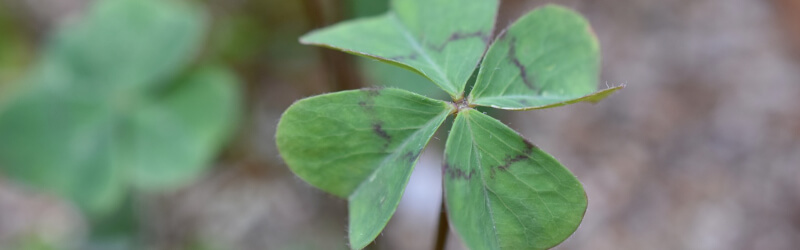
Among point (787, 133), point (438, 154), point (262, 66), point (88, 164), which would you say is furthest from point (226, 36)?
point (787, 133)

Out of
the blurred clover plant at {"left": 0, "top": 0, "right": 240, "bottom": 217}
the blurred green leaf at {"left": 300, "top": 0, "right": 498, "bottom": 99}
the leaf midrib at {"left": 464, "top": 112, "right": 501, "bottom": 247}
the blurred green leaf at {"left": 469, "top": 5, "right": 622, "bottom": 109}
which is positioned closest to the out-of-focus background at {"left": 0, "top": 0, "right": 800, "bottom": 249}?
the blurred clover plant at {"left": 0, "top": 0, "right": 240, "bottom": 217}

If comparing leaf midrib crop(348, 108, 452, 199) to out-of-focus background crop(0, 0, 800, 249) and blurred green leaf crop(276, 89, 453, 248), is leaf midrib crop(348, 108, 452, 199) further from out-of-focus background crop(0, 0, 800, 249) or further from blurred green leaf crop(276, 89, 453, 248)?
out-of-focus background crop(0, 0, 800, 249)

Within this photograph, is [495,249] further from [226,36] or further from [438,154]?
[226,36]

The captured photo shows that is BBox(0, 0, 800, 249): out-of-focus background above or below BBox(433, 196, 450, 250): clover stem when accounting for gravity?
above

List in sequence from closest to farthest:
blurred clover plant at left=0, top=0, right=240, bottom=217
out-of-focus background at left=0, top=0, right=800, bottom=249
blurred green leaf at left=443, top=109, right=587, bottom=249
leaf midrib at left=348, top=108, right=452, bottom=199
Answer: blurred green leaf at left=443, top=109, right=587, bottom=249 < leaf midrib at left=348, top=108, right=452, bottom=199 < blurred clover plant at left=0, top=0, right=240, bottom=217 < out-of-focus background at left=0, top=0, right=800, bottom=249

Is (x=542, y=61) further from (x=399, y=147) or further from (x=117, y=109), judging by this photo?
(x=117, y=109)

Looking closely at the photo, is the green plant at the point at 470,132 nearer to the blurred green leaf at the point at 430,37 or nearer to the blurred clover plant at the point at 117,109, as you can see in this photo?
the blurred green leaf at the point at 430,37

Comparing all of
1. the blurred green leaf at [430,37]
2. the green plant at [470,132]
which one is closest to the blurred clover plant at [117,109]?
the blurred green leaf at [430,37]

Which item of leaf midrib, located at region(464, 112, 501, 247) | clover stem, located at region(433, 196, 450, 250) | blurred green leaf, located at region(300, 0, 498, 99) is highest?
blurred green leaf, located at region(300, 0, 498, 99)
